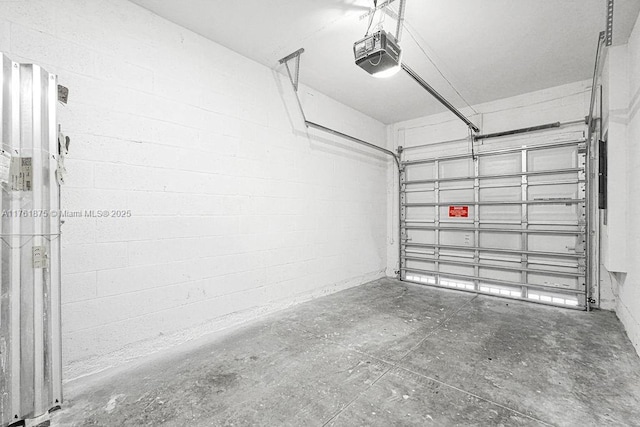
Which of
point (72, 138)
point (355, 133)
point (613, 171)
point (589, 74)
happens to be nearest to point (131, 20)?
point (72, 138)

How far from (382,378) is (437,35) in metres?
3.23

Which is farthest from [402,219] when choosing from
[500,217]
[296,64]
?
[296,64]

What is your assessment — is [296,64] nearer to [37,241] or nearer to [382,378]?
[37,241]

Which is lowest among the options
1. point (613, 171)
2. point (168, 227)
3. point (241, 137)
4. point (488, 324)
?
point (488, 324)

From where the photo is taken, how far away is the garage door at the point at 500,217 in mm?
3986

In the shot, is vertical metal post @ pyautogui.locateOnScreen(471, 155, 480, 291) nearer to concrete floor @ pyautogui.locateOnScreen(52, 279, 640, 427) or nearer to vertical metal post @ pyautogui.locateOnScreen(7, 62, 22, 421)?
concrete floor @ pyautogui.locateOnScreen(52, 279, 640, 427)

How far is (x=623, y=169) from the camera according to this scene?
2992 millimetres

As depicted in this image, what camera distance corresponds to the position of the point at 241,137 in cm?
326

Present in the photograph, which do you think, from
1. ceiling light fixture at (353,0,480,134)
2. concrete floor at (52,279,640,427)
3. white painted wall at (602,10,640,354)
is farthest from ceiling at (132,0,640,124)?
concrete floor at (52,279,640,427)

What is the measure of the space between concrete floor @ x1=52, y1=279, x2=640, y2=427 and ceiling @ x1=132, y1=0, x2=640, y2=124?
120 inches

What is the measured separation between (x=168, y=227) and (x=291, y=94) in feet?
7.63

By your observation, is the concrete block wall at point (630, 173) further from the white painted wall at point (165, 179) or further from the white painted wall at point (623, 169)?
the white painted wall at point (165, 179)

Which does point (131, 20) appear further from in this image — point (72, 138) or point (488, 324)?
point (488, 324)

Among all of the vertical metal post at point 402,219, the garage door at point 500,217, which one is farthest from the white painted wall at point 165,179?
the garage door at point 500,217
